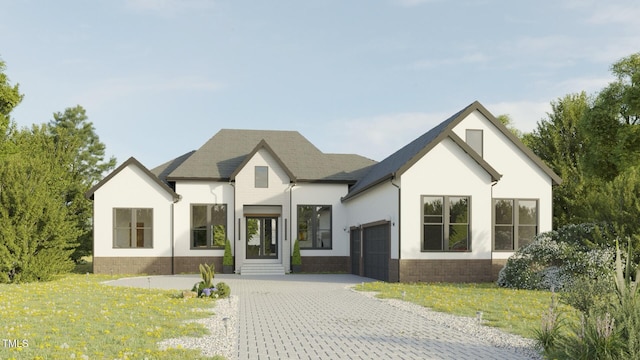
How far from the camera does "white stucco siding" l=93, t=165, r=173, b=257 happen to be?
2939 cm

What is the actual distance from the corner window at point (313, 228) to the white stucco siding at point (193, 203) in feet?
12.1

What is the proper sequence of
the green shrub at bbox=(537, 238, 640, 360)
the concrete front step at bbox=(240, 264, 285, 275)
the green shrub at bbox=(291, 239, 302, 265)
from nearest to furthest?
1. the green shrub at bbox=(537, 238, 640, 360)
2. the concrete front step at bbox=(240, 264, 285, 275)
3. the green shrub at bbox=(291, 239, 302, 265)

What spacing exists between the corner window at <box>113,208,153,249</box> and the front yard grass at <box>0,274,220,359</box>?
1153cm

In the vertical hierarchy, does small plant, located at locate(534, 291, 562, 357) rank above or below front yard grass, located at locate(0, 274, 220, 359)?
above

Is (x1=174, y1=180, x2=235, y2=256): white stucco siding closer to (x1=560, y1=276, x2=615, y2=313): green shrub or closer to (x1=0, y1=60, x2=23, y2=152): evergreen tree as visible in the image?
(x1=0, y1=60, x2=23, y2=152): evergreen tree

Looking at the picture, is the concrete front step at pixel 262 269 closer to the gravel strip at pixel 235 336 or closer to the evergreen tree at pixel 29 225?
the evergreen tree at pixel 29 225

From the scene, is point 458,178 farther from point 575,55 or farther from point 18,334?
point 18,334

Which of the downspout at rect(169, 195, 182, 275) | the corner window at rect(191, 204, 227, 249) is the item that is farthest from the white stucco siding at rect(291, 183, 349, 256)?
the downspout at rect(169, 195, 182, 275)

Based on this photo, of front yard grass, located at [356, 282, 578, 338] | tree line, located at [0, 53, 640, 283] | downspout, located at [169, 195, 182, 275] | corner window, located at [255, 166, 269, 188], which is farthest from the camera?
corner window, located at [255, 166, 269, 188]

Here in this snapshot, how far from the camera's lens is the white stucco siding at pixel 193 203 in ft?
99.0

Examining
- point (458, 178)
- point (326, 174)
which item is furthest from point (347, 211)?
point (458, 178)

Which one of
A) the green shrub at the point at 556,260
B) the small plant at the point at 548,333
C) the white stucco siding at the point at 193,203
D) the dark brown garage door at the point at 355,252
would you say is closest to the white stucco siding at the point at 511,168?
the green shrub at the point at 556,260

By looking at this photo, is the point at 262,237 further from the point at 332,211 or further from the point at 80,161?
the point at 80,161

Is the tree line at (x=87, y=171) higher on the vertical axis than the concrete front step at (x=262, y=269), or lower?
higher
